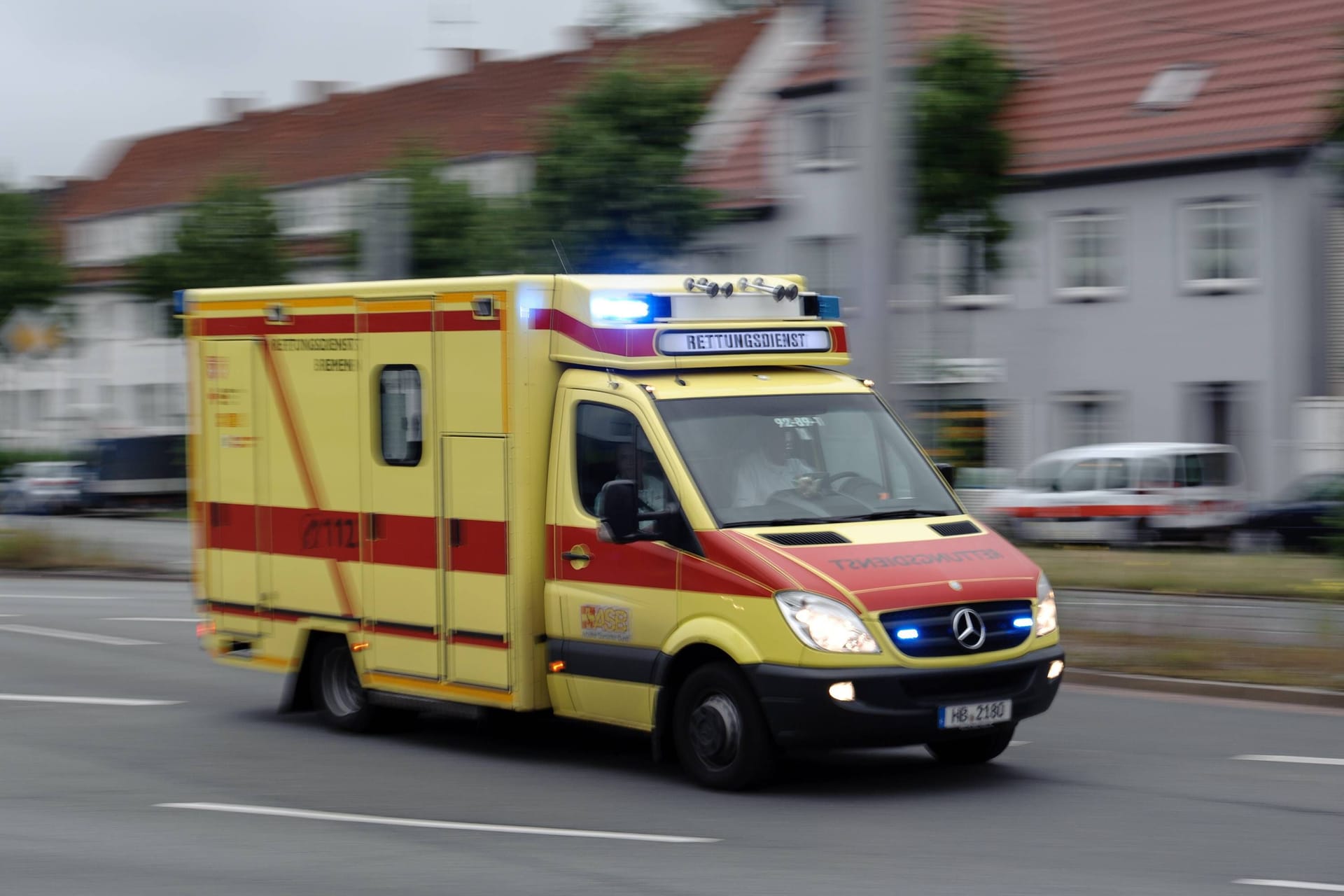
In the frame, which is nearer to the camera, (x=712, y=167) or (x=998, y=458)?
(x=998, y=458)

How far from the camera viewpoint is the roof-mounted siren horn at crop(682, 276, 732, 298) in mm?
10359

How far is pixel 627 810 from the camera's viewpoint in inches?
353

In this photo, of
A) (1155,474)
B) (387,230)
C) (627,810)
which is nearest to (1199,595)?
(1155,474)

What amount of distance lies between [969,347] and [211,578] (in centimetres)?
2839

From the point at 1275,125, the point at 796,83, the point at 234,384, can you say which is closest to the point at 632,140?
the point at 796,83

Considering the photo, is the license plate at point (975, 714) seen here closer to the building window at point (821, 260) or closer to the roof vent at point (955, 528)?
the roof vent at point (955, 528)

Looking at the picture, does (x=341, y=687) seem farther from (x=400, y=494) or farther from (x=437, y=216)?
(x=437, y=216)

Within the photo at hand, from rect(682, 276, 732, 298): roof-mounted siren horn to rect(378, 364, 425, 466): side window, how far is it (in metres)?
1.63

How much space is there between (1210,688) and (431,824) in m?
6.46

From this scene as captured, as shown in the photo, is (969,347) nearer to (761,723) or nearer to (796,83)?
(796,83)

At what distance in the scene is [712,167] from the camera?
1743 inches

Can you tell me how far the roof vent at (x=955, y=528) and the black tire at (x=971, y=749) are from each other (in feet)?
3.38

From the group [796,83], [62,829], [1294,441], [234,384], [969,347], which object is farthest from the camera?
[796,83]

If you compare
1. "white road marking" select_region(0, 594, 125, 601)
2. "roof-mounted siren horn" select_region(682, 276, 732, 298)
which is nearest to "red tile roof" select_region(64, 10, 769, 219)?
"white road marking" select_region(0, 594, 125, 601)
